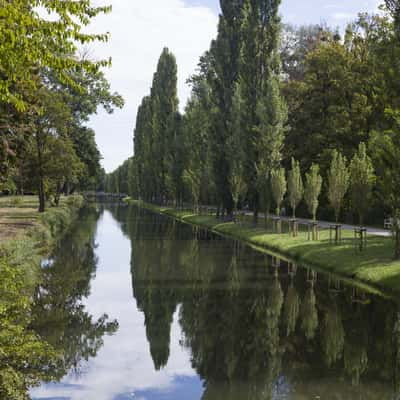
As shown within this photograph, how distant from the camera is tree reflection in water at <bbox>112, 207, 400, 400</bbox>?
9.27m

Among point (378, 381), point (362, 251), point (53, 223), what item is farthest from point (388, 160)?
point (53, 223)

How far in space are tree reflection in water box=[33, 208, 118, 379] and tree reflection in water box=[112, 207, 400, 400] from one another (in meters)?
1.30

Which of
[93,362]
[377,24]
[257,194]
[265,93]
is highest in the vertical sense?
[377,24]

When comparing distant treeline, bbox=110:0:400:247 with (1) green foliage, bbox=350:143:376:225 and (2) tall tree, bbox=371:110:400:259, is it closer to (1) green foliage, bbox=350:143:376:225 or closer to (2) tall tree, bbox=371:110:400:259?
(1) green foliage, bbox=350:143:376:225

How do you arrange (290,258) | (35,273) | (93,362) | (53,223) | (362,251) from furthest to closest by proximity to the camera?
(53,223) → (290,258) → (362,251) → (35,273) → (93,362)

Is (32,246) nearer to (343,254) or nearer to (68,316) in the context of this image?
(68,316)

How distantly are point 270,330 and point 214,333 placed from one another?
1359 mm

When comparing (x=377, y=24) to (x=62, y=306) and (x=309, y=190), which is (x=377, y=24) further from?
(x=62, y=306)

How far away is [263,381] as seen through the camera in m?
9.36

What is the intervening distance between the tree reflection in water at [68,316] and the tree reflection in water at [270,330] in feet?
4.28

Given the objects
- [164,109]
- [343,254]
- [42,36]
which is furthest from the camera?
[164,109]

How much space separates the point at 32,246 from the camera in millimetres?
21266

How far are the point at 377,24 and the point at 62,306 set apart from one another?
35.5 metres

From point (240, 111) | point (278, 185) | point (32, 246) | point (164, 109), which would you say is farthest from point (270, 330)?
point (164, 109)
